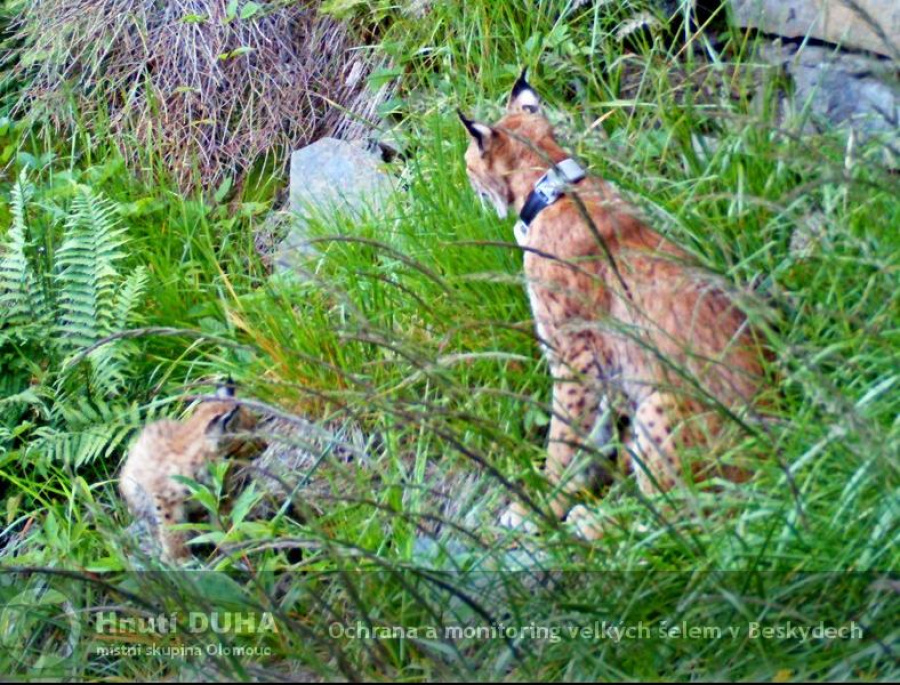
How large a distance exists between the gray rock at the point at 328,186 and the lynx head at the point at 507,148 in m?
0.89

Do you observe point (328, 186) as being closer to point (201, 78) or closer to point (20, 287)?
point (201, 78)

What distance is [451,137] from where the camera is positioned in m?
5.87

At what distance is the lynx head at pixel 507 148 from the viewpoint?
4.97m

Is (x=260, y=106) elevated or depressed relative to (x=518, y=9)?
depressed

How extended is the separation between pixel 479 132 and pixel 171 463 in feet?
5.15

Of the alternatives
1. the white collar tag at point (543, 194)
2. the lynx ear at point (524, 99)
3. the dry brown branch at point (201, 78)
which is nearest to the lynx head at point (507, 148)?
the lynx ear at point (524, 99)

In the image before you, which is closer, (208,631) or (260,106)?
(208,631)

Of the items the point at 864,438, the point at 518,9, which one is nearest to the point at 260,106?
the point at 518,9

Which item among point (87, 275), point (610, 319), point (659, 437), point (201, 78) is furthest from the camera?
point (201, 78)

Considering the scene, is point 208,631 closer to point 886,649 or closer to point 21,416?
point 886,649

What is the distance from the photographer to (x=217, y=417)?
5.03 meters

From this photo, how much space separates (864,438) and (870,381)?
852mm

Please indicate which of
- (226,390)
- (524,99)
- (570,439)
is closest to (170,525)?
(226,390)

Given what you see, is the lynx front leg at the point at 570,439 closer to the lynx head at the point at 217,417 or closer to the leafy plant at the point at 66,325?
the lynx head at the point at 217,417
